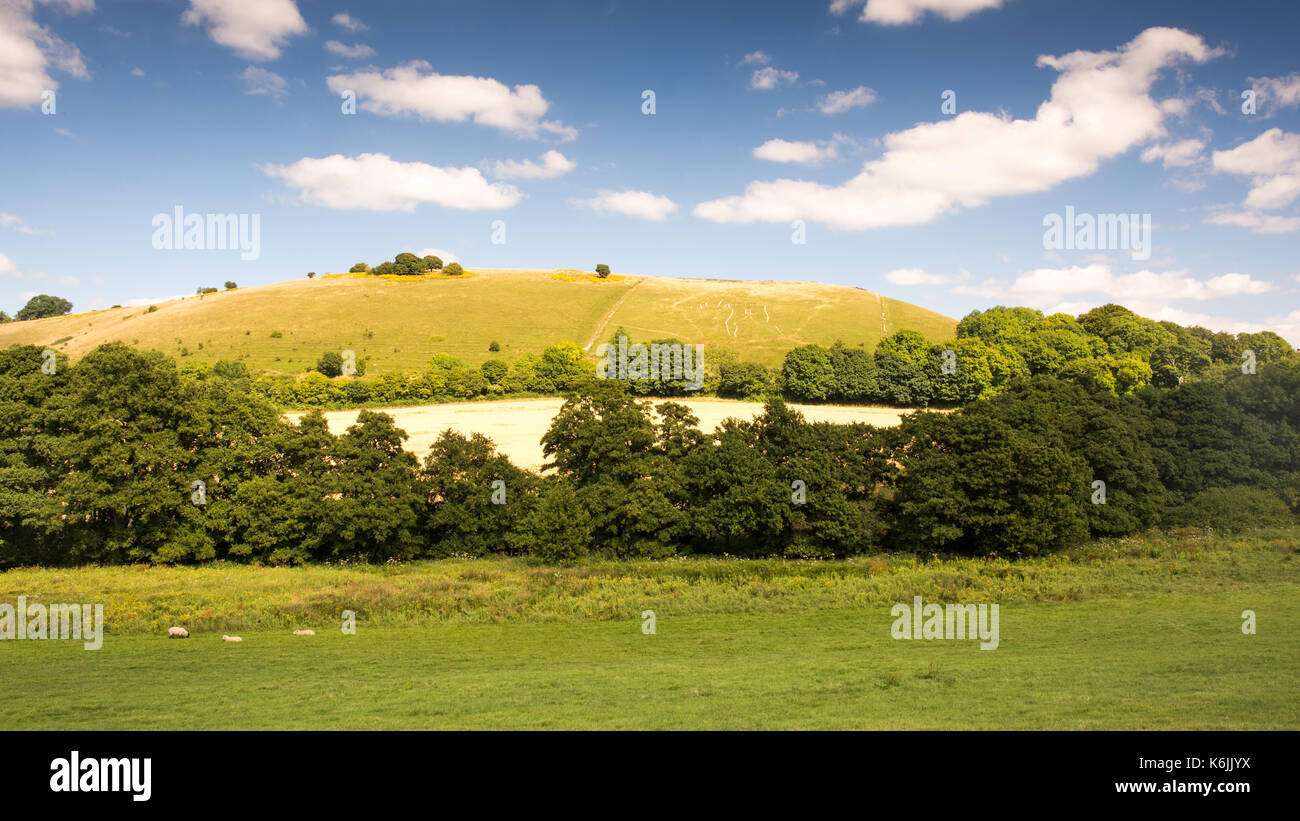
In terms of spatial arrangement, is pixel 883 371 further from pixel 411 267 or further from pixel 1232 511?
pixel 411 267

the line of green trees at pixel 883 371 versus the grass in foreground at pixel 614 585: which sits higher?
the line of green trees at pixel 883 371

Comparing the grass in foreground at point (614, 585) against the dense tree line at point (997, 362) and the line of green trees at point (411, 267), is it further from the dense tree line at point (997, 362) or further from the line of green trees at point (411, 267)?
the line of green trees at point (411, 267)

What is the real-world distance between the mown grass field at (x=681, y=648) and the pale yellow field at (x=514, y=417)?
3480 cm

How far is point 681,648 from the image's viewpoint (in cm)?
2497

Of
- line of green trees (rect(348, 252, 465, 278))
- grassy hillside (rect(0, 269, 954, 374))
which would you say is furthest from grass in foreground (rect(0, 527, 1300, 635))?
line of green trees (rect(348, 252, 465, 278))

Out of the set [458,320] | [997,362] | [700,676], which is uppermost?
[458,320]

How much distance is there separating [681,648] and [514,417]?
67904 mm

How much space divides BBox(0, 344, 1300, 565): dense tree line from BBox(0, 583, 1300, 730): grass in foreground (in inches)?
508

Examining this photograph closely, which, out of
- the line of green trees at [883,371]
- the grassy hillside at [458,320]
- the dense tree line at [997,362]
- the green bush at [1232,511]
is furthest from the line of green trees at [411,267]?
the green bush at [1232,511]

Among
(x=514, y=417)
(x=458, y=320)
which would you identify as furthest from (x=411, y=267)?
(x=514, y=417)

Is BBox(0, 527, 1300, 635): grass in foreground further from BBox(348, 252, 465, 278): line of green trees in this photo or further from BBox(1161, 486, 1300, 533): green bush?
BBox(348, 252, 465, 278): line of green trees

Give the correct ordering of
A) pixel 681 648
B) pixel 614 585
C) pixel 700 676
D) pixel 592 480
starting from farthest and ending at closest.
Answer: pixel 592 480 → pixel 614 585 → pixel 681 648 → pixel 700 676

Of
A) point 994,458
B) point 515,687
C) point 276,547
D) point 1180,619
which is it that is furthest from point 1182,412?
point 276,547

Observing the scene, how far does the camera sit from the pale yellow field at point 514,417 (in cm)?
7594
